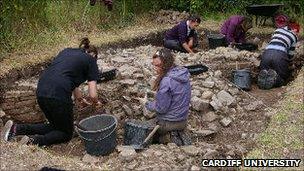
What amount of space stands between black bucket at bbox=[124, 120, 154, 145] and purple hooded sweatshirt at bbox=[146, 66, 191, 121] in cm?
25

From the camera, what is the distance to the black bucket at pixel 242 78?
32.8ft

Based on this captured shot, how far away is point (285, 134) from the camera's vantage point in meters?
6.94

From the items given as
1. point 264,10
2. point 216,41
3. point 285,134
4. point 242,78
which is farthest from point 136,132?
point 264,10

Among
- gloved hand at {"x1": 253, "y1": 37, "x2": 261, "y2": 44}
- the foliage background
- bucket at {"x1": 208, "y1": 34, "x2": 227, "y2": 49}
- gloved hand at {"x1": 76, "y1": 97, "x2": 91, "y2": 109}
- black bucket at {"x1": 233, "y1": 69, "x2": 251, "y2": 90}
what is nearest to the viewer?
gloved hand at {"x1": 76, "y1": 97, "x2": 91, "y2": 109}

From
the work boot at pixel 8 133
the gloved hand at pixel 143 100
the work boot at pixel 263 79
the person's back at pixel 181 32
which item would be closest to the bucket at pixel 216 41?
the person's back at pixel 181 32

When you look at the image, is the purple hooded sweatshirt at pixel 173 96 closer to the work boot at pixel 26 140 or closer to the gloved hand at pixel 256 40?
the work boot at pixel 26 140

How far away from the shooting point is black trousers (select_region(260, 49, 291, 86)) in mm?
10266

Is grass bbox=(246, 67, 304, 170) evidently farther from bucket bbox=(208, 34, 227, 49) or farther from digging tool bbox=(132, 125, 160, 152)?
bucket bbox=(208, 34, 227, 49)

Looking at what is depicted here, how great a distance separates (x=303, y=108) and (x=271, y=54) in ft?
8.54

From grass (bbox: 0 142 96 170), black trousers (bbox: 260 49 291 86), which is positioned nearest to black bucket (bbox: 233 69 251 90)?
black trousers (bbox: 260 49 291 86)

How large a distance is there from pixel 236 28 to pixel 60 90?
5968 mm

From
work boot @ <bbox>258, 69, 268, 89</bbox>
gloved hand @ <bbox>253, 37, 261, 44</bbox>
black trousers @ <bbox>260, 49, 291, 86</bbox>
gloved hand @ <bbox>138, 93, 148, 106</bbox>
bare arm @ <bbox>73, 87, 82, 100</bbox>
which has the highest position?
bare arm @ <bbox>73, 87, 82, 100</bbox>

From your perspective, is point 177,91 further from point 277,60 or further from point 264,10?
point 264,10

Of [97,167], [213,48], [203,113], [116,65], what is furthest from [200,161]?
[213,48]
